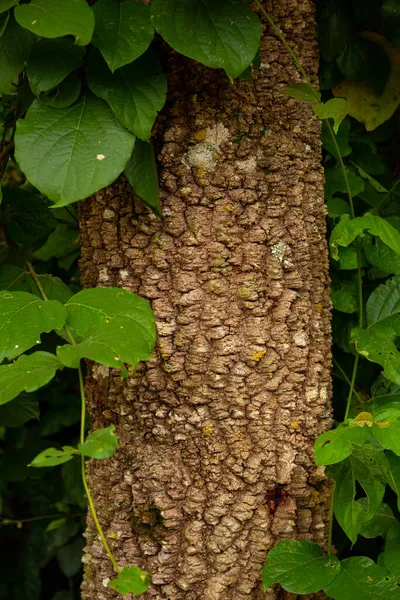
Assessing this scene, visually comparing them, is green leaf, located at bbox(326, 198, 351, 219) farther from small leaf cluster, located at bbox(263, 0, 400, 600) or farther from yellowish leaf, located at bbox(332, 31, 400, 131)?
yellowish leaf, located at bbox(332, 31, 400, 131)

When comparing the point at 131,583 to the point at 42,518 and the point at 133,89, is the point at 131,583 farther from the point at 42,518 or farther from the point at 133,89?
the point at 42,518

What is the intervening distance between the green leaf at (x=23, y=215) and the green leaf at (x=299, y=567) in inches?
35.6

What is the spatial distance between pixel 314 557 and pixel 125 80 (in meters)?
0.89

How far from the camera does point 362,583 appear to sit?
110 centimetres

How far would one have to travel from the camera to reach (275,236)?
3.83 feet

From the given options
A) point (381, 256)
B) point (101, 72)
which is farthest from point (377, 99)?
point (101, 72)

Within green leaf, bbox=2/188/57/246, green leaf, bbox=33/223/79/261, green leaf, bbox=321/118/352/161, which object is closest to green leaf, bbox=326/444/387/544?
green leaf, bbox=321/118/352/161

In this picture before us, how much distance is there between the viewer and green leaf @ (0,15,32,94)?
1058 mm

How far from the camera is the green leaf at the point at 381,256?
1.33 m

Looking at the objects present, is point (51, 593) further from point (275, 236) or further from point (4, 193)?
point (275, 236)

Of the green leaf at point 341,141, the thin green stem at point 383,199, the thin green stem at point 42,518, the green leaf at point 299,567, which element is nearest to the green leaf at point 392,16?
the green leaf at point 341,141

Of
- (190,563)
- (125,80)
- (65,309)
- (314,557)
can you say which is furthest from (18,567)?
(125,80)

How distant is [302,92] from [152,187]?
310mm

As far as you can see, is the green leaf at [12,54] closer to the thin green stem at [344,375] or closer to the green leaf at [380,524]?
the thin green stem at [344,375]
